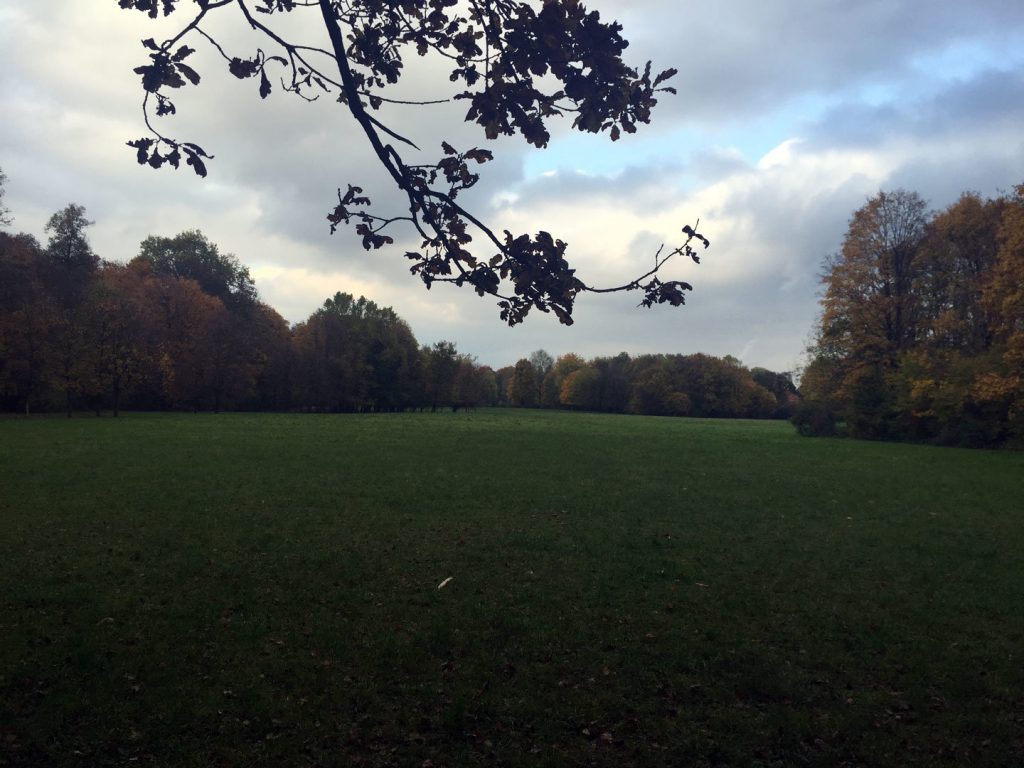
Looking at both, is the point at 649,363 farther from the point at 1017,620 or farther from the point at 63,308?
the point at 1017,620

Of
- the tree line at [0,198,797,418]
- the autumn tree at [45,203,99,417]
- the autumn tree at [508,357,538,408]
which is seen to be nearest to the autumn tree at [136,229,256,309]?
the tree line at [0,198,797,418]

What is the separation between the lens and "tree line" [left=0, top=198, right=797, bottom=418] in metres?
50.1

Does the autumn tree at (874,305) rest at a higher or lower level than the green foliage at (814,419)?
higher

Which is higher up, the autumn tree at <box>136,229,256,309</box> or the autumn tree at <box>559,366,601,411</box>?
the autumn tree at <box>136,229,256,309</box>

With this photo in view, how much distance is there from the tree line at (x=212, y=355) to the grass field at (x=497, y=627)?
3870 cm

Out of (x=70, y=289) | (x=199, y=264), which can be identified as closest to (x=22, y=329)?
(x=70, y=289)

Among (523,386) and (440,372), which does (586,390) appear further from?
(440,372)

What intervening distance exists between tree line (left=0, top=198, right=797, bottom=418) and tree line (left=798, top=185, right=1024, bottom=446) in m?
52.1

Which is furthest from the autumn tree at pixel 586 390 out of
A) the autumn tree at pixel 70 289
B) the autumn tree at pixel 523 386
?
the autumn tree at pixel 70 289

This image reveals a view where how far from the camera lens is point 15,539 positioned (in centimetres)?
1168

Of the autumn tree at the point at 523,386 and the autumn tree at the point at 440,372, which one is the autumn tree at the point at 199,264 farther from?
the autumn tree at the point at 523,386

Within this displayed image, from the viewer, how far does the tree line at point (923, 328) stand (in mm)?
35656

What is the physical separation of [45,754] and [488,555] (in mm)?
7351

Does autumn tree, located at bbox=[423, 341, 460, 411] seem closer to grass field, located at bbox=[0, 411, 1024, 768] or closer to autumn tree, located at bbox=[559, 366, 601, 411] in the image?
autumn tree, located at bbox=[559, 366, 601, 411]
